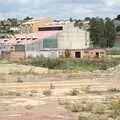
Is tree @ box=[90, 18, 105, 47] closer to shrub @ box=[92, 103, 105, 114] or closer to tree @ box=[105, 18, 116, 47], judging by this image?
tree @ box=[105, 18, 116, 47]

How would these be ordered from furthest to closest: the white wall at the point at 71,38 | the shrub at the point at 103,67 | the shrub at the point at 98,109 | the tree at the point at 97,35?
1. the tree at the point at 97,35
2. the white wall at the point at 71,38
3. the shrub at the point at 103,67
4. the shrub at the point at 98,109

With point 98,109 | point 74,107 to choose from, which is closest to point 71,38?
point 74,107

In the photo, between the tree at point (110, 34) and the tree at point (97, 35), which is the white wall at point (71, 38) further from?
the tree at point (110, 34)

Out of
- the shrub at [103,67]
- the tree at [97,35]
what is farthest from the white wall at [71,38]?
the shrub at [103,67]

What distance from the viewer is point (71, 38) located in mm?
100438

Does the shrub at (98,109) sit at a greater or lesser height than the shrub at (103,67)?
greater

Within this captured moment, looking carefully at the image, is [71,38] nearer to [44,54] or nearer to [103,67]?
[44,54]

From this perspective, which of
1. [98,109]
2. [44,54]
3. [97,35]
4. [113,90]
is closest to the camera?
[98,109]

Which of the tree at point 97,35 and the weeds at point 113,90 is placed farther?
the tree at point 97,35

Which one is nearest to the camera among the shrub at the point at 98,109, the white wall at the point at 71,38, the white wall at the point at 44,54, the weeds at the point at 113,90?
the shrub at the point at 98,109

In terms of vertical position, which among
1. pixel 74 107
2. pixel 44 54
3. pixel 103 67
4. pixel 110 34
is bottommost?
pixel 103 67

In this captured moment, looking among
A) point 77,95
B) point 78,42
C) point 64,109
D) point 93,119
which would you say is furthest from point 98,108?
point 78,42

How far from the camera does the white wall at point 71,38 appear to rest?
97.3 meters

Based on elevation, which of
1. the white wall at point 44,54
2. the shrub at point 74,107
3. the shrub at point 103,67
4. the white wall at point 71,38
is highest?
the white wall at point 71,38
